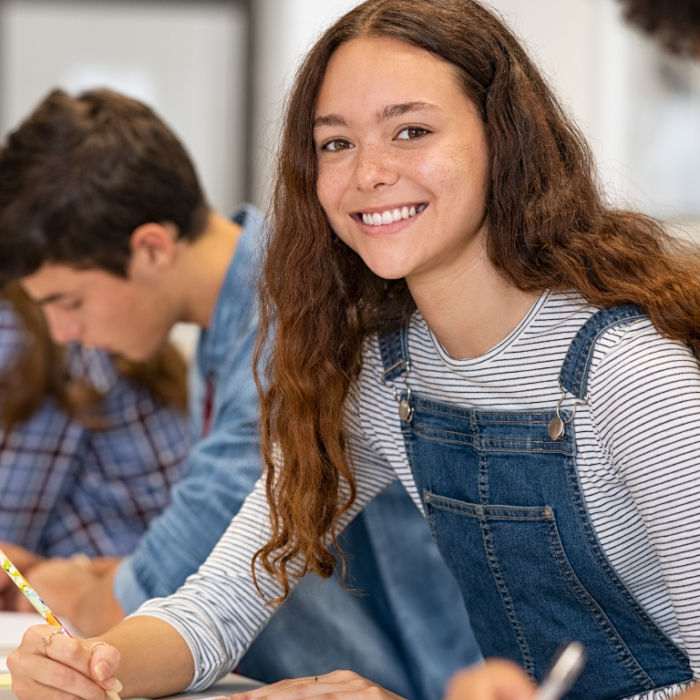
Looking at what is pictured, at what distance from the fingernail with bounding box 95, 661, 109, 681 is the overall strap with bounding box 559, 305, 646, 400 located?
1.44ft

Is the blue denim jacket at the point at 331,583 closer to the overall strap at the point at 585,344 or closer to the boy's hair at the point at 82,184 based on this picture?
the boy's hair at the point at 82,184

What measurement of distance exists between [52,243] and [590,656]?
859 millimetres

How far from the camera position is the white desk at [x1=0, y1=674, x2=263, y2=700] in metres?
0.86

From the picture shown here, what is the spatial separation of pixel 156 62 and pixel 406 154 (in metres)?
2.54

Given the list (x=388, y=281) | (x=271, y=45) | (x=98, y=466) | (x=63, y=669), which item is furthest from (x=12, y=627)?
(x=271, y=45)

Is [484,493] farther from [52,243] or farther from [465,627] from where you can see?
[52,243]

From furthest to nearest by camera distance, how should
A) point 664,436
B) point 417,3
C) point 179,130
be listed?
point 179,130
point 417,3
point 664,436

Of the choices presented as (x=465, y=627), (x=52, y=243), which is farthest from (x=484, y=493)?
(x=52, y=243)

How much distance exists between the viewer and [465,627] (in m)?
1.20

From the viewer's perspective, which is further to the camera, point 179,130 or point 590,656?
point 179,130

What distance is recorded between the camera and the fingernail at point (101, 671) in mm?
783

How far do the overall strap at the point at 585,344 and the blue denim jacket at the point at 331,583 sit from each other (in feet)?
1.25

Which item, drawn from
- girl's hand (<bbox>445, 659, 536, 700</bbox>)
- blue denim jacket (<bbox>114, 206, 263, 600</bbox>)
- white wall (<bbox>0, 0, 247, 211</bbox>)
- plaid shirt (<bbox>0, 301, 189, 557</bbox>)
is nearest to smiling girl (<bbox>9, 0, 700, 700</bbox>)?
blue denim jacket (<bbox>114, 206, 263, 600</bbox>)

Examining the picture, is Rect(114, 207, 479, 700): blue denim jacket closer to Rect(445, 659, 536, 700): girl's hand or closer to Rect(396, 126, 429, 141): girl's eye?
Rect(396, 126, 429, 141): girl's eye
